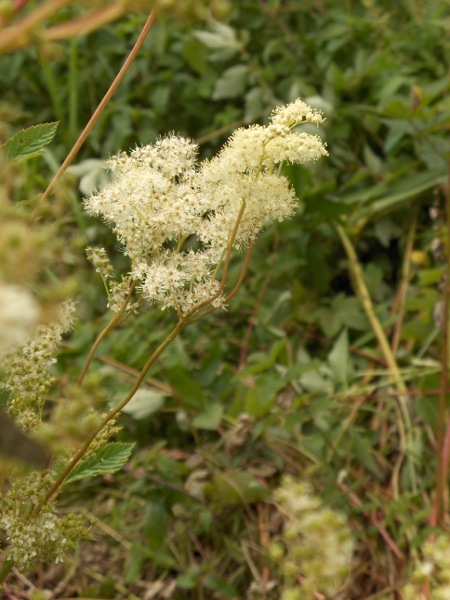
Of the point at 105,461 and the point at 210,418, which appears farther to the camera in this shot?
the point at 210,418

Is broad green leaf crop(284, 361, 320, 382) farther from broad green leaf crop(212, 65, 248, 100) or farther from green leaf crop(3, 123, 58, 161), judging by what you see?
broad green leaf crop(212, 65, 248, 100)

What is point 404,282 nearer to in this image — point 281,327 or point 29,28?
point 281,327

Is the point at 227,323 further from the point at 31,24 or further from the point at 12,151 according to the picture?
the point at 31,24

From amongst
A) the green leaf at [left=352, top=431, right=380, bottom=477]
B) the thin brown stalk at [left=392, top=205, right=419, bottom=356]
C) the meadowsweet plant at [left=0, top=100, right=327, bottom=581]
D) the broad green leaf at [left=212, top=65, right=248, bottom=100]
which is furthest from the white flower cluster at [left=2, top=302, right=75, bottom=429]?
the broad green leaf at [left=212, top=65, right=248, bottom=100]

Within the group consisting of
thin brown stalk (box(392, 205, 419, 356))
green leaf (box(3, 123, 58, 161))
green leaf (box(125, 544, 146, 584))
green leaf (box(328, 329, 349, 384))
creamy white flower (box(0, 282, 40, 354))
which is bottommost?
thin brown stalk (box(392, 205, 419, 356))

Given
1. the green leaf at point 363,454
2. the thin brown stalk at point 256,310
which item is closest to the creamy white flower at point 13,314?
the green leaf at point 363,454

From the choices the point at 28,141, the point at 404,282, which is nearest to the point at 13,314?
the point at 28,141

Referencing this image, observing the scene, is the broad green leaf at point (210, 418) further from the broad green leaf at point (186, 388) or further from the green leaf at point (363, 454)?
the green leaf at point (363, 454)
